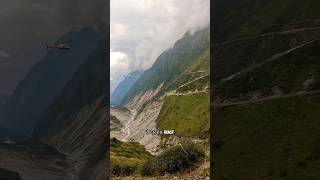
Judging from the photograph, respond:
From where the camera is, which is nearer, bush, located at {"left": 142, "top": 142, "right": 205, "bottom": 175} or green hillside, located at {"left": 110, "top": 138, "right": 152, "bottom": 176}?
bush, located at {"left": 142, "top": 142, "right": 205, "bottom": 175}

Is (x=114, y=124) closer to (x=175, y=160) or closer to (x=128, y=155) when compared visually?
(x=128, y=155)

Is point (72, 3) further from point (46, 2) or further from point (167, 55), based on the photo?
point (167, 55)

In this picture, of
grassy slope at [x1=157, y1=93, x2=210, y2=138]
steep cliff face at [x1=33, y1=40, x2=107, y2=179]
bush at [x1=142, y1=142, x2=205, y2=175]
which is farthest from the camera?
steep cliff face at [x1=33, y1=40, x2=107, y2=179]
